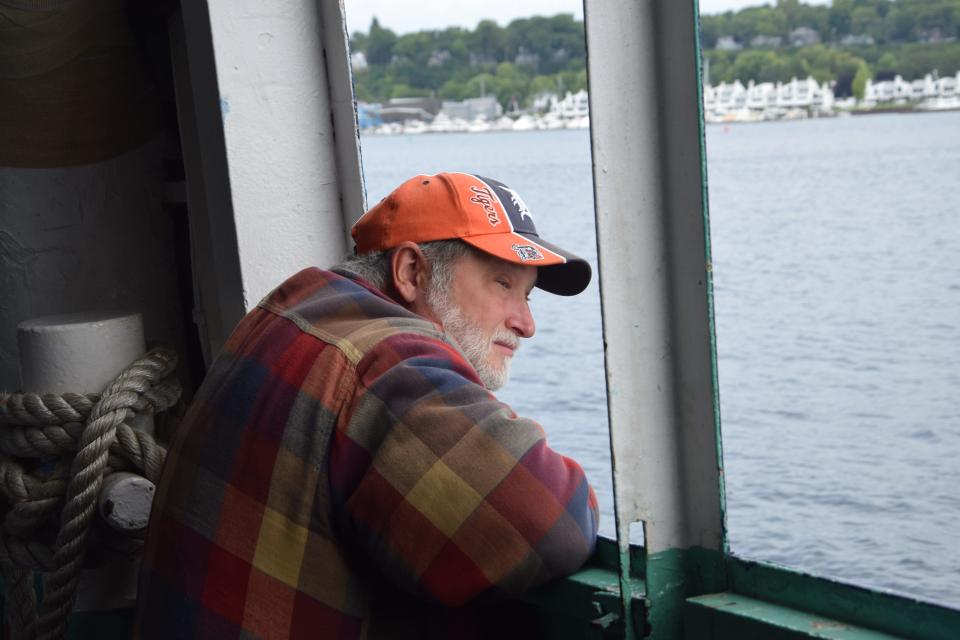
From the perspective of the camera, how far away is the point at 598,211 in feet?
4.86

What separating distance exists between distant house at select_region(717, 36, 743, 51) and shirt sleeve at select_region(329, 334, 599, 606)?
65 centimetres

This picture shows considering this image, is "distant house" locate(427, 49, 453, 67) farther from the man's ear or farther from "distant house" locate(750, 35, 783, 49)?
the man's ear

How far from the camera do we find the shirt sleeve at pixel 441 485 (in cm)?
127

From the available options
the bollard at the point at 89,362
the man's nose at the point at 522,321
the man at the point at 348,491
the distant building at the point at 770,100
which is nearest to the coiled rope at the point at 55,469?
the bollard at the point at 89,362

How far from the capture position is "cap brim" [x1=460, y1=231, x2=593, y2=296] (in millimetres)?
1588

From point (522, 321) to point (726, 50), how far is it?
1.67 ft

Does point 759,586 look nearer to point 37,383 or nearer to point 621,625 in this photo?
point 621,625

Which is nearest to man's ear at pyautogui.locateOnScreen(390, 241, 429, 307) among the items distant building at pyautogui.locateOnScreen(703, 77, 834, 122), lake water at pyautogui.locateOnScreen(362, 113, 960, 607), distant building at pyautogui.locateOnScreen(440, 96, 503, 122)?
lake water at pyautogui.locateOnScreen(362, 113, 960, 607)

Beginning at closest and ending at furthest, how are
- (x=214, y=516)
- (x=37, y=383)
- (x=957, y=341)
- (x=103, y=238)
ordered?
(x=214, y=516)
(x=37, y=383)
(x=103, y=238)
(x=957, y=341)

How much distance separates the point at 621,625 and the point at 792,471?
1546 millimetres

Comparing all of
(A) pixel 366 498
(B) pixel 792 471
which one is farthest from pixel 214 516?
(B) pixel 792 471

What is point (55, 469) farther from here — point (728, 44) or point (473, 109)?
point (728, 44)

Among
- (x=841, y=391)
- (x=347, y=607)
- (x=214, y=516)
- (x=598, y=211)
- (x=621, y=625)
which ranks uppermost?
(x=598, y=211)

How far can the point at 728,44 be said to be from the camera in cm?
162
